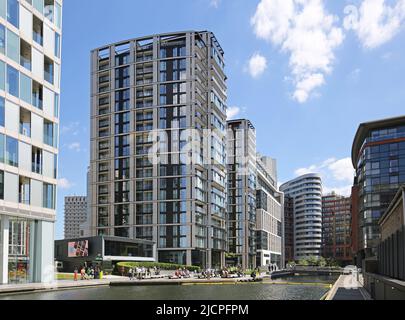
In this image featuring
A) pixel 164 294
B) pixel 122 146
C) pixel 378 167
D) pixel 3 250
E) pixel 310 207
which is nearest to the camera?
pixel 164 294

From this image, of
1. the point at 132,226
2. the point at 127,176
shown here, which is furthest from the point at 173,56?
the point at 132,226

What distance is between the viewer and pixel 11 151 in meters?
39.9

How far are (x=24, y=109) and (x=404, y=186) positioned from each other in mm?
33544

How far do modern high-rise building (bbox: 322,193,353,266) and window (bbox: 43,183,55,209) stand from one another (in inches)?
2463

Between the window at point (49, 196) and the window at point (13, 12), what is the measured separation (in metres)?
14.2

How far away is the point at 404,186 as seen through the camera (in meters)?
17.7

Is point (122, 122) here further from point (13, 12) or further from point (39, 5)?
point (13, 12)

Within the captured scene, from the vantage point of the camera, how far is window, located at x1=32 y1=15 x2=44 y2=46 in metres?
43.8

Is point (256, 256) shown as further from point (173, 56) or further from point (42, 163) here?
point (42, 163)

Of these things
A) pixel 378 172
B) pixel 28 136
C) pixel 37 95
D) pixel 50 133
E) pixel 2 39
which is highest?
pixel 2 39

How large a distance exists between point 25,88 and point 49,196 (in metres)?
9.84

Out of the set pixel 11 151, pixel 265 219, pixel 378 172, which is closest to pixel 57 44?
pixel 11 151
